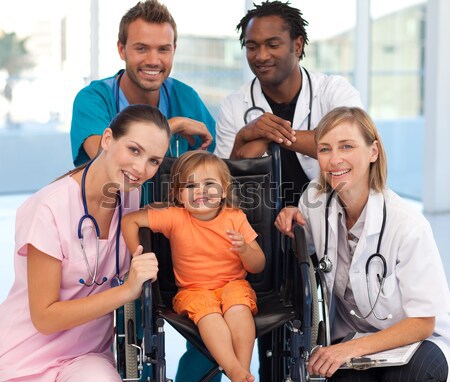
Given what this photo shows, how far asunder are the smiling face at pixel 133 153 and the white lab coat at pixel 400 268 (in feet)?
1.95

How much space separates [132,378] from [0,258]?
2.85m

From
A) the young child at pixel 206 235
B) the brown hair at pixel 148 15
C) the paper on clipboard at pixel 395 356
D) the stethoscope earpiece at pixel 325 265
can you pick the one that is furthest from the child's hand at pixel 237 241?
the brown hair at pixel 148 15

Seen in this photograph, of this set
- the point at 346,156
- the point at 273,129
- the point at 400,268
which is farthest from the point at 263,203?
the point at 400,268

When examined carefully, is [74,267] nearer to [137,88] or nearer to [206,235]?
[206,235]

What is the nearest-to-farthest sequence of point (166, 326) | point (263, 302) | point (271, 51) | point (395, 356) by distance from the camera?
point (395, 356) → point (263, 302) → point (271, 51) → point (166, 326)

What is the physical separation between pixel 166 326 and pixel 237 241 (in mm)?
1484

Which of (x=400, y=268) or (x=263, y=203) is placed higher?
(x=263, y=203)

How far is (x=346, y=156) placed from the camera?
2.51 meters

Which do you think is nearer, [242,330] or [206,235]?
[242,330]

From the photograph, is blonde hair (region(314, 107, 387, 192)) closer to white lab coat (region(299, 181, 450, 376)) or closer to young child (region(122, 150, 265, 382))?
white lab coat (region(299, 181, 450, 376))

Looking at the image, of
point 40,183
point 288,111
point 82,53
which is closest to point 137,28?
point 288,111

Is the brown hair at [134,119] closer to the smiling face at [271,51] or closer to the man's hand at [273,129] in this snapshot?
the man's hand at [273,129]

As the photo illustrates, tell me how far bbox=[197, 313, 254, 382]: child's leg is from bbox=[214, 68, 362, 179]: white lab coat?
897 millimetres

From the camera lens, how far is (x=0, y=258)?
509 centimetres
